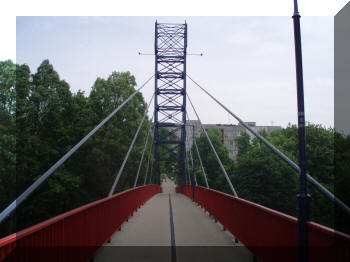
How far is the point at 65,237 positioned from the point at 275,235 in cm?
308

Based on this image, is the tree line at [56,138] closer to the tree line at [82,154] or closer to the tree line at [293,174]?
the tree line at [82,154]

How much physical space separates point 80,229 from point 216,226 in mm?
6690

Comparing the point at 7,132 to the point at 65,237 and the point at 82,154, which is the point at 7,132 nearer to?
the point at 82,154

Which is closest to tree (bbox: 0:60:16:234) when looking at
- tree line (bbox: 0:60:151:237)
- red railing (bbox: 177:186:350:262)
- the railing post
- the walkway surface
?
tree line (bbox: 0:60:151:237)

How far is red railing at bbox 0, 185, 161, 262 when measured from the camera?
4.20 metres

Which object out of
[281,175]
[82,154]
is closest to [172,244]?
[82,154]

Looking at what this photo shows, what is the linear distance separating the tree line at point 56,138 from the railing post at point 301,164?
23179 mm

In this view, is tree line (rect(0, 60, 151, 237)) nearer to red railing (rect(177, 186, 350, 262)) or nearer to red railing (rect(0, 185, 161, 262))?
red railing (rect(0, 185, 161, 262))

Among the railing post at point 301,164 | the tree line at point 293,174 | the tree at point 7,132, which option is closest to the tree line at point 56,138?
the tree at point 7,132

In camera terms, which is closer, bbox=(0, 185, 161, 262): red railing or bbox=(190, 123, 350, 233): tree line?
bbox=(0, 185, 161, 262): red railing

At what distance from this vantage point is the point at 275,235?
6.25 meters

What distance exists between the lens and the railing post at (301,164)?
5164 millimetres

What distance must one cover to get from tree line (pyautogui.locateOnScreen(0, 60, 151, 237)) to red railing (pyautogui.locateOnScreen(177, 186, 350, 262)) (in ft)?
67.3

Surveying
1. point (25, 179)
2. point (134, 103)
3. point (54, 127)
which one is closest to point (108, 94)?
point (134, 103)
